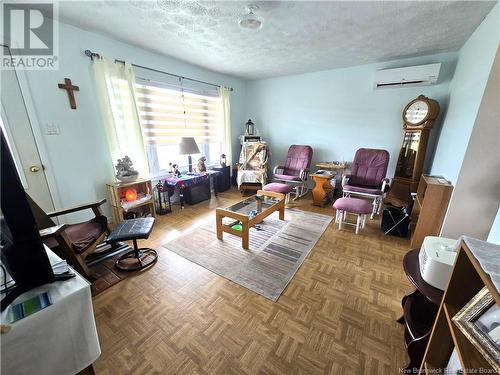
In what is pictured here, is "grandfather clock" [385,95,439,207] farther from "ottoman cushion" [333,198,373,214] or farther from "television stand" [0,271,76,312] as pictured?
"television stand" [0,271,76,312]

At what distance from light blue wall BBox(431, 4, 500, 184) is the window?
3.53 meters

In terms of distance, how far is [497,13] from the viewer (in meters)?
1.68

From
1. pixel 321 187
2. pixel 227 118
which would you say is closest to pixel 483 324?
pixel 321 187

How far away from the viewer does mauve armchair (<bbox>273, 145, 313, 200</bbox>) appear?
3695 mm

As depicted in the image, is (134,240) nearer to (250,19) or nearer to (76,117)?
(76,117)

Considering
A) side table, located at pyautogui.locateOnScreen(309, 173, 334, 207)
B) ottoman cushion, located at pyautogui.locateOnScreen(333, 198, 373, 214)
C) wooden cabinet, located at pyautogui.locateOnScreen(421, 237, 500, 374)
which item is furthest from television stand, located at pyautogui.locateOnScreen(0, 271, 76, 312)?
side table, located at pyautogui.locateOnScreen(309, 173, 334, 207)

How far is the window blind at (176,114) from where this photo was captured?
296 centimetres

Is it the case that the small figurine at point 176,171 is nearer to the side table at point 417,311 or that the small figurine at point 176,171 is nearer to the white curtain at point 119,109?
the white curtain at point 119,109

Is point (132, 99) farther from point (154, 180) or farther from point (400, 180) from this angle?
point (400, 180)

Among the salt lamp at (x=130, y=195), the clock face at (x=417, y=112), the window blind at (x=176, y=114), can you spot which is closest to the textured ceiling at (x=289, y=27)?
the window blind at (x=176, y=114)

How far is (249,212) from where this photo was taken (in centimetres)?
251

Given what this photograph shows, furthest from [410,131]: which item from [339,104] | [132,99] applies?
[132,99]

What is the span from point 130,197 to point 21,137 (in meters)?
1.16

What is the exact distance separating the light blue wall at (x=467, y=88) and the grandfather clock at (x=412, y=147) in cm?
32
